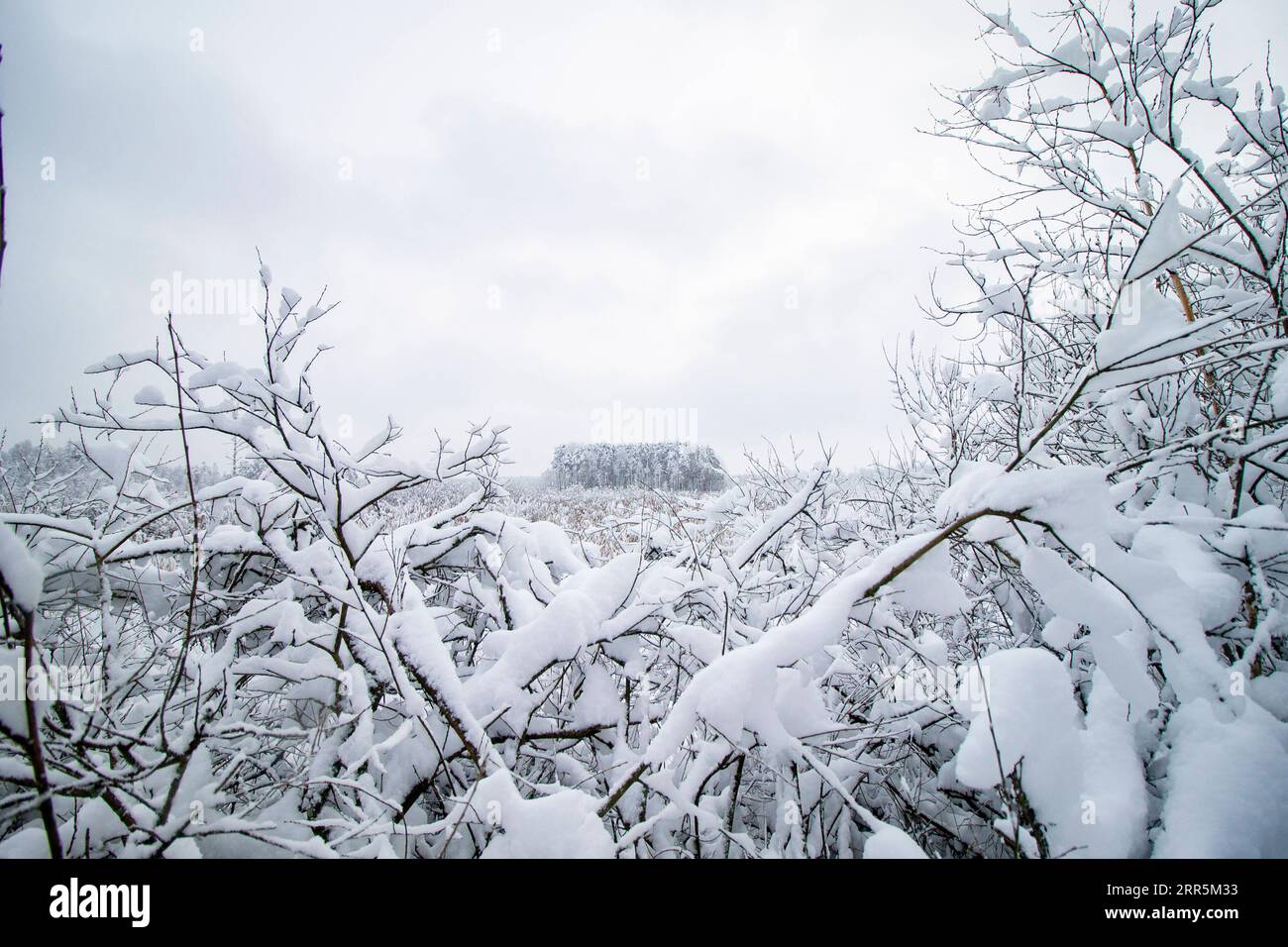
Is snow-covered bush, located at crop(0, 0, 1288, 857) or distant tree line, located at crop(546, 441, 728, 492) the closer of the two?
snow-covered bush, located at crop(0, 0, 1288, 857)

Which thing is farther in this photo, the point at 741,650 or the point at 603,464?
the point at 603,464

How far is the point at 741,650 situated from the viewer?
3.35 feet

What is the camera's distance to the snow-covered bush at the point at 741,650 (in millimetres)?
898

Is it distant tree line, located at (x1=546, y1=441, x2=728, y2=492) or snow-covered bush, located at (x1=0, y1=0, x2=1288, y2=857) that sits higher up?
distant tree line, located at (x1=546, y1=441, x2=728, y2=492)

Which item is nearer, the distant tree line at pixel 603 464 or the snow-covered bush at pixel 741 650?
the snow-covered bush at pixel 741 650

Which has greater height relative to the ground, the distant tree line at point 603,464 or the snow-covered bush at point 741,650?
the distant tree line at point 603,464

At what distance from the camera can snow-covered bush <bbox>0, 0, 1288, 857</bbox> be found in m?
0.90

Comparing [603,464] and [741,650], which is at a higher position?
[603,464]

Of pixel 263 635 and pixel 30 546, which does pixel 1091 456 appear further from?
pixel 30 546
